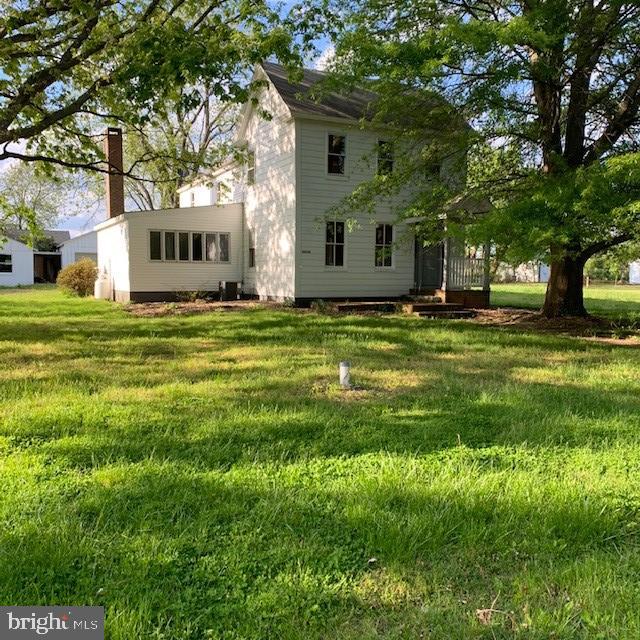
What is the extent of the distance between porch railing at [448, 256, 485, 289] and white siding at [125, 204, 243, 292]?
7496 millimetres

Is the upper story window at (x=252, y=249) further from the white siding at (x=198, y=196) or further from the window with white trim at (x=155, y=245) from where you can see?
the white siding at (x=198, y=196)

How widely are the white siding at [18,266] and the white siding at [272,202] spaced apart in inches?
1053

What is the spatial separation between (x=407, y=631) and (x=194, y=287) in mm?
16937

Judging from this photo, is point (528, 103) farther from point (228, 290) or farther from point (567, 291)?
point (228, 290)

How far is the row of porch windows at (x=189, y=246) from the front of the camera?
17.4 meters

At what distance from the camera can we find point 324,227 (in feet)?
52.1

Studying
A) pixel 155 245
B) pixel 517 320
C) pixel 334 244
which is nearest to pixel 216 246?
pixel 155 245

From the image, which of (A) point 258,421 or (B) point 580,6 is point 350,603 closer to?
(A) point 258,421

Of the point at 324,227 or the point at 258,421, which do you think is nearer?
the point at 258,421

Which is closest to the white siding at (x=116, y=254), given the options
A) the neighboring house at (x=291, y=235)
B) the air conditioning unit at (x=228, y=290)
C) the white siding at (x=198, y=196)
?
the neighboring house at (x=291, y=235)

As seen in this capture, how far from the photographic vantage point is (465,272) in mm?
16344

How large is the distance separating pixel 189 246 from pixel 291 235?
421 cm

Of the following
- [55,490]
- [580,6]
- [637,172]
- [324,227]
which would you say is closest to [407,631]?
[55,490]

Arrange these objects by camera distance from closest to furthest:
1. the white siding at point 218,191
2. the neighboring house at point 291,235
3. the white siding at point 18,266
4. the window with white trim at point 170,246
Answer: the neighboring house at point 291,235 < the window with white trim at point 170,246 < the white siding at point 218,191 < the white siding at point 18,266
